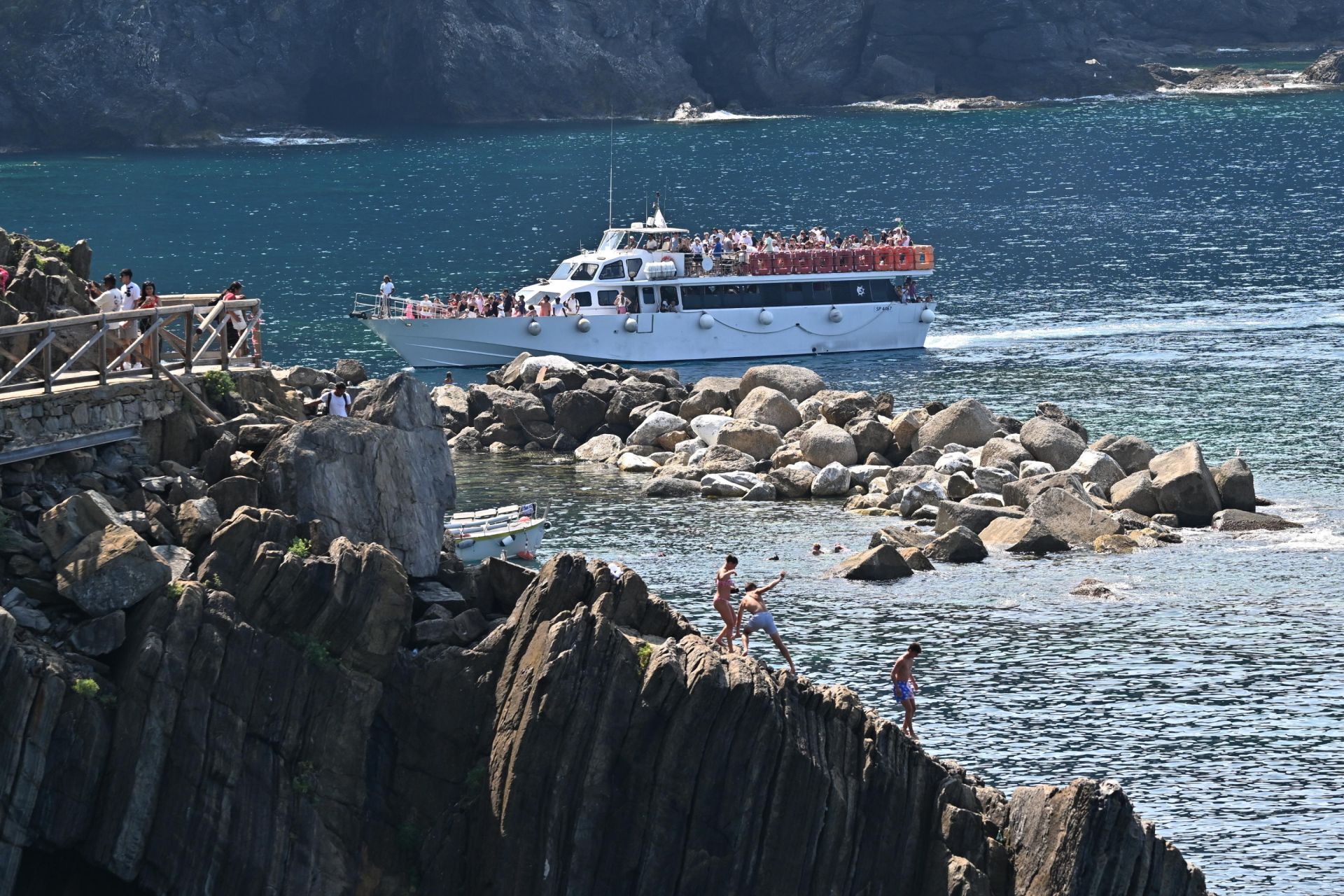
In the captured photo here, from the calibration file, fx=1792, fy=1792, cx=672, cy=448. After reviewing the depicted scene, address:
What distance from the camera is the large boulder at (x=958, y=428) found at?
55.4 metres

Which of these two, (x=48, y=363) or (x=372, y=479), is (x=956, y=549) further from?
(x=48, y=363)

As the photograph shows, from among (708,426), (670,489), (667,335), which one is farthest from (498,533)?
(667,335)

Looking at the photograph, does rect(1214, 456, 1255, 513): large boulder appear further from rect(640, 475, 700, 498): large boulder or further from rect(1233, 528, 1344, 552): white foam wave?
rect(640, 475, 700, 498): large boulder

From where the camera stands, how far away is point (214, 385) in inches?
1088

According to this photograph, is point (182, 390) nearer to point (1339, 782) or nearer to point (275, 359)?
point (1339, 782)

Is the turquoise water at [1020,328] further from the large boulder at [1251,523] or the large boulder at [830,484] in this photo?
the large boulder at [830,484]

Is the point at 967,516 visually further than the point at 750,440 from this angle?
No

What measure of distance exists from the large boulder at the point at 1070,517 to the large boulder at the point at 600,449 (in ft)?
50.9

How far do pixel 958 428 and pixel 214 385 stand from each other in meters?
32.1

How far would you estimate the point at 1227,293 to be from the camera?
87.9m

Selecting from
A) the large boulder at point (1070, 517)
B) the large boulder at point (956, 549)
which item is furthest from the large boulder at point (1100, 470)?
the large boulder at point (956, 549)

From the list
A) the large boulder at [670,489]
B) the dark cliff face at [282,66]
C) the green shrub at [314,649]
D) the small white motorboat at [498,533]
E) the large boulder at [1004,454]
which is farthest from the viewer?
the dark cliff face at [282,66]

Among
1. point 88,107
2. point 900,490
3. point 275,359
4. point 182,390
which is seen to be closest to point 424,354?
point 275,359

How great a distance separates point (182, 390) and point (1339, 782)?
799 inches
